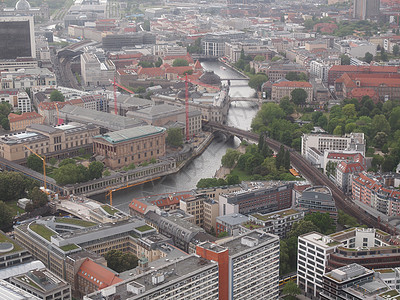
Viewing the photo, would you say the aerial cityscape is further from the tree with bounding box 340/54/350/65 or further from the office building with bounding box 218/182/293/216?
the tree with bounding box 340/54/350/65

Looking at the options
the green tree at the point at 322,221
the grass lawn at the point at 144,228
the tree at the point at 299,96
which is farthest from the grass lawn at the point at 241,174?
the tree at the point at 299,96

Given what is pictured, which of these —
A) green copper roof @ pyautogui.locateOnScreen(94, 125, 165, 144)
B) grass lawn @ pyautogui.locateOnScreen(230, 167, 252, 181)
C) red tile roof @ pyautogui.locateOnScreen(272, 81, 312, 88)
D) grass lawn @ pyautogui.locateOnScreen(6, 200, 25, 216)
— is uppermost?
red tile roof @ pyautogui.locateOnScreen(272, 81, 312, 88)

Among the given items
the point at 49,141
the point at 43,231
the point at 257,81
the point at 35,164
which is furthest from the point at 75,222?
the point at 257,81

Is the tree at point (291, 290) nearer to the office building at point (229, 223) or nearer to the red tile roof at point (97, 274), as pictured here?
the office building at point (229, 223)

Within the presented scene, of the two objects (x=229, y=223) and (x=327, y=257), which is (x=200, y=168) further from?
(x=327, y=257)

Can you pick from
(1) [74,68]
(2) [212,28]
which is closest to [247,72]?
(1) [74,68]

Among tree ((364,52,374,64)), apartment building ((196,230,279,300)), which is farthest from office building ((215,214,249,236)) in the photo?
tree ((364,52,374,64))
